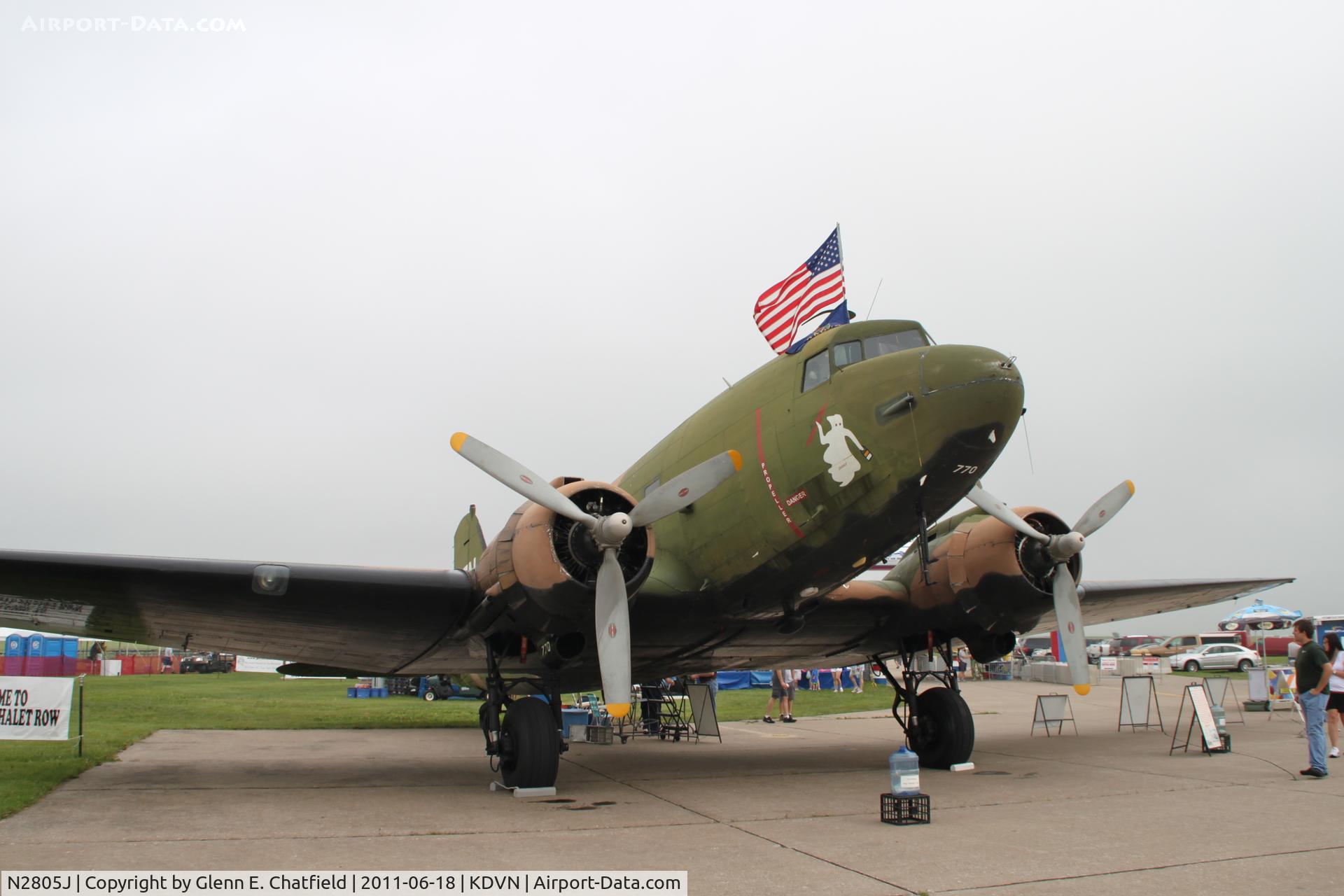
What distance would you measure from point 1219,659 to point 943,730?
43.3 metres

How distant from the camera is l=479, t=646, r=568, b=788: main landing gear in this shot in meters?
10.3

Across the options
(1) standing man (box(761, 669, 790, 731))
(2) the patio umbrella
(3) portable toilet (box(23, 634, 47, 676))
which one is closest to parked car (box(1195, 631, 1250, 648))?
(2) the patio umbrella

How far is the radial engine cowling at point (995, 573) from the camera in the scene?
12.7m

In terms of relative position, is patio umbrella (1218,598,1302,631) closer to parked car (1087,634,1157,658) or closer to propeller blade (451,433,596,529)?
parked car (1087,634,1157,658)

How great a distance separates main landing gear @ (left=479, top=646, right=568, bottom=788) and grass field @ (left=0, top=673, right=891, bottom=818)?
15.5ft

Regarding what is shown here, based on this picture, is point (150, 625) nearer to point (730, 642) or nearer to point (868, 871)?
point (730, 642)

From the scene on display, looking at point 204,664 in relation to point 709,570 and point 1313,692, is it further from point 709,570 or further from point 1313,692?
point 1313,692

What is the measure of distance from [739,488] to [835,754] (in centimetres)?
611

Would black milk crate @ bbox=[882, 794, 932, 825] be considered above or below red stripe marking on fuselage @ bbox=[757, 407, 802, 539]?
below

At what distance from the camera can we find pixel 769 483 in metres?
10.8

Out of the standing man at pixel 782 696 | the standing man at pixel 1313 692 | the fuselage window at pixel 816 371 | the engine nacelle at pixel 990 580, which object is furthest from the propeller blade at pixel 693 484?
Result: the standing man at pixel 782 696

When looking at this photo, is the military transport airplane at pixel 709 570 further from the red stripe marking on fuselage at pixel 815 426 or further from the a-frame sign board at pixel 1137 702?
the a-frame sign board at pixel 1137 702

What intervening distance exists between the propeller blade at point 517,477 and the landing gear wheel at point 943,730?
247 inches

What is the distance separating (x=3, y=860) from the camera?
6.62 meters
